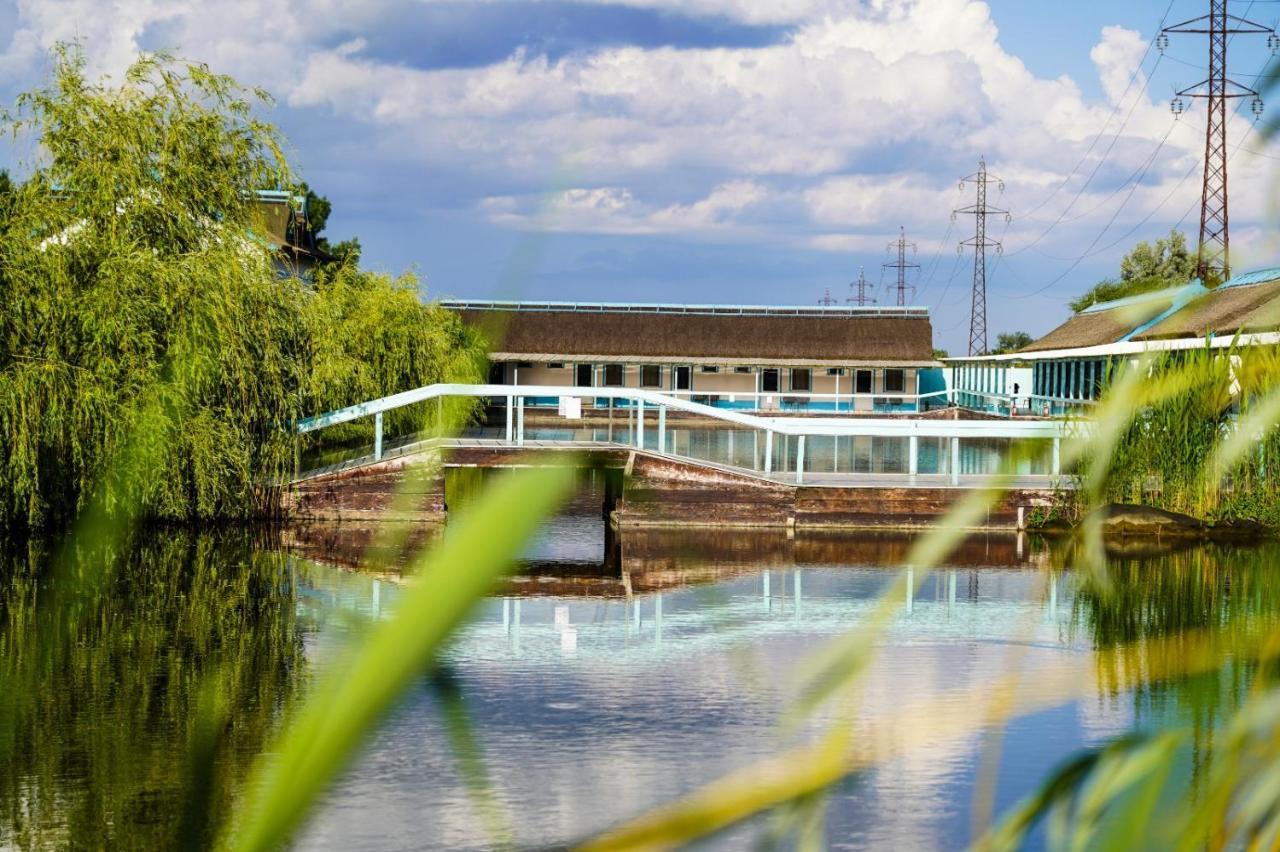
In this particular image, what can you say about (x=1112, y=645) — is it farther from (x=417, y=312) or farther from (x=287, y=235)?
(x=287, y=235)

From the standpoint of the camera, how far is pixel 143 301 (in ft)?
51.2

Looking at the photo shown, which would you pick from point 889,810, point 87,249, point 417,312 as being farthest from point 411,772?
point 417,312

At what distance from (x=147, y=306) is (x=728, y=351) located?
35.3m

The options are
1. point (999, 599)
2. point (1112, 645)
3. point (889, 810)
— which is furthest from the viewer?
point (999, 599)

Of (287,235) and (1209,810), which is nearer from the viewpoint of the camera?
(1209,810)

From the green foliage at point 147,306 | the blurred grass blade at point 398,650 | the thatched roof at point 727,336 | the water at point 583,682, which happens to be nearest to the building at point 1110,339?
the water at point 583,682

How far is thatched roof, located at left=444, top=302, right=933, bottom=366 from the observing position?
49312 millimetres

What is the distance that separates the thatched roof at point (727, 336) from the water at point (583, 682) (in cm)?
3315

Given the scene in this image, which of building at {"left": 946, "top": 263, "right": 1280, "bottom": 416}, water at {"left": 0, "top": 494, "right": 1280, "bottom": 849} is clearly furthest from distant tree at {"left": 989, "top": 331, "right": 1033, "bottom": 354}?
water at {"left": 0, "top": 494, "right": 1280, "bottom": 849}

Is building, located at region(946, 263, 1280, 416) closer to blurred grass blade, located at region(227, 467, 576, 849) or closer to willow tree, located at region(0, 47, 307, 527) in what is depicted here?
blurred grass blade, located at region(227, 467, 576, 849)

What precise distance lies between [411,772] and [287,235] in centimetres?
3290

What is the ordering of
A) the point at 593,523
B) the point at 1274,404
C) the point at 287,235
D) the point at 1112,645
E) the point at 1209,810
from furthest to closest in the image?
the point at 287,235, the point at 593,523, the point at 1112,645, the point at 1274,404, the point at 1209,810

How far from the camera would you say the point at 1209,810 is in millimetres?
1060

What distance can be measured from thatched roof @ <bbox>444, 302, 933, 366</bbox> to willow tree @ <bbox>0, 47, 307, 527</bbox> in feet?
100
